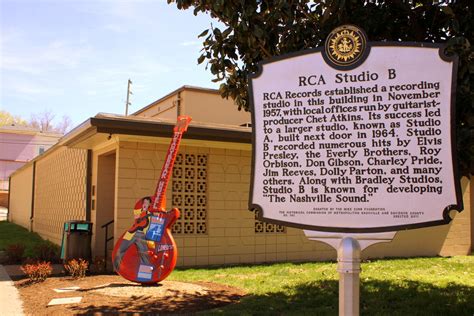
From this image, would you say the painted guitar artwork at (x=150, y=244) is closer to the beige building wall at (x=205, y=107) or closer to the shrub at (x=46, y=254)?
the shrub at (x=46, y=254)

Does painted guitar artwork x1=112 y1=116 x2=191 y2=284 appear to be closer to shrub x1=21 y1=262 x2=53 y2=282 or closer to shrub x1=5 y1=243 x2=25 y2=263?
shrub x1=21 y1=262 x2=53 y2=282

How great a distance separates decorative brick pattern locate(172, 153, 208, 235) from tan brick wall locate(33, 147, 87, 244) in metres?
3.60

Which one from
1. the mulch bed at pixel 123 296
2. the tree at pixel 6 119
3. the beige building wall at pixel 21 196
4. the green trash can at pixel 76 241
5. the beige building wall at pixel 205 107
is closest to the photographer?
the mulch bed at pixel 123 296

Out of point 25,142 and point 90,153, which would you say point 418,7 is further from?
point 25,142

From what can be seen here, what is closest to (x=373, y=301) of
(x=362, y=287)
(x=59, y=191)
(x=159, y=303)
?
(x=362, y=287)

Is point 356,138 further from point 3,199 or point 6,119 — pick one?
point 6,119

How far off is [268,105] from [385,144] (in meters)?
1.02

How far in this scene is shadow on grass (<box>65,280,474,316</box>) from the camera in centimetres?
681

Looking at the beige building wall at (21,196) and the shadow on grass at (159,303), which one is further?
the beige building wall at (21,196)

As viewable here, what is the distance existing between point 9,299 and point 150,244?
95.0 inches

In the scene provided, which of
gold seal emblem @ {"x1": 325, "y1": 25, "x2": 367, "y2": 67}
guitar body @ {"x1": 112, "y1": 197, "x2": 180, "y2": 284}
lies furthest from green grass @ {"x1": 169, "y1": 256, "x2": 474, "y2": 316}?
gold seal emblem @ {"x1": 325, "y1": 25, "x2": 367, "y2": 67}

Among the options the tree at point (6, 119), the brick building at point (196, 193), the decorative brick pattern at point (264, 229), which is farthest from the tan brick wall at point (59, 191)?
the tree at point (6, 119)

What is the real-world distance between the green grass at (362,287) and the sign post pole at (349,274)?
3.03m

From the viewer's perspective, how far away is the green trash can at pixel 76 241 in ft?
35.6
